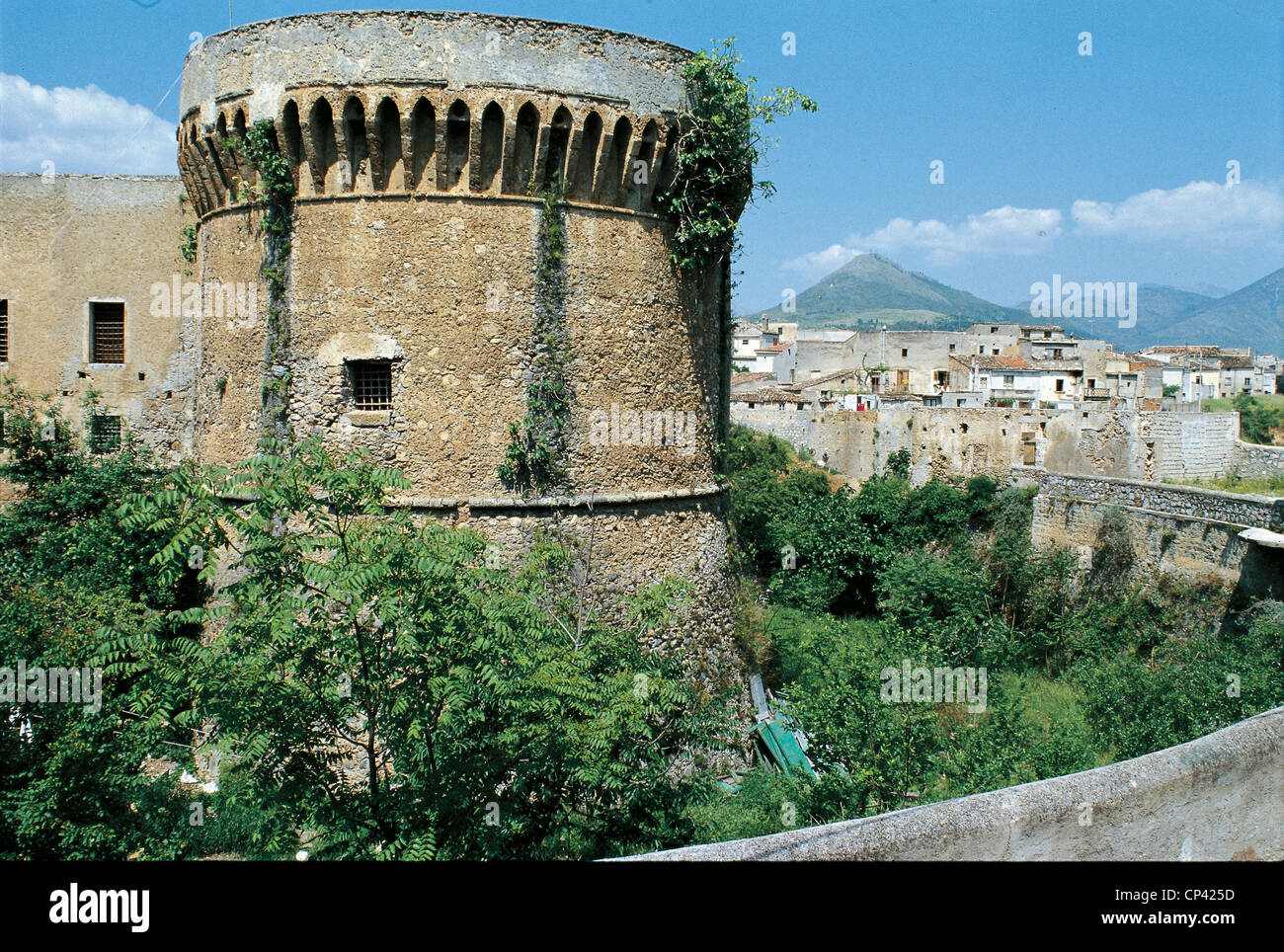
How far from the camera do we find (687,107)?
508 inches

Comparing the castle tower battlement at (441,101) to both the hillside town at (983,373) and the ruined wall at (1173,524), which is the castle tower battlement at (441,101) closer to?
the ruined wall at (1173,524)

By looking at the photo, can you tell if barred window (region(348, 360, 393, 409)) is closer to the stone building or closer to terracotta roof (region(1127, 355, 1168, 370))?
the stone building

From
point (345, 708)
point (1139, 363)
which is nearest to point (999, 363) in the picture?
point (1139, 363)

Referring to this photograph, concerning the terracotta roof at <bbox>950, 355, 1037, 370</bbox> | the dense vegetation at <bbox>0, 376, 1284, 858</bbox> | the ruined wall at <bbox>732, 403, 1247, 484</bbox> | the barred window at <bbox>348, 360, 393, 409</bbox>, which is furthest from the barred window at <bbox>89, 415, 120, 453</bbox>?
the terracotta roof at <bbox>950, 355, 1037, 370</bbox>

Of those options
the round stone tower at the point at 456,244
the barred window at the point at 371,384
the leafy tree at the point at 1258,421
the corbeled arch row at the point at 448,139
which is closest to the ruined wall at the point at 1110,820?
the round stone tower at the point at 456,244

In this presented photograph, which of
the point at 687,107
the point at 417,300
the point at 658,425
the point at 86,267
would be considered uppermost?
the point at 687,107

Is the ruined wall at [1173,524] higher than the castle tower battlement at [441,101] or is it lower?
lower

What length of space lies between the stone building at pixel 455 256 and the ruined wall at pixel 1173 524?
10.1m

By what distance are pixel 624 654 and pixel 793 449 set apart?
3081 centimetres

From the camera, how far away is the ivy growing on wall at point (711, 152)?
42.2 ft

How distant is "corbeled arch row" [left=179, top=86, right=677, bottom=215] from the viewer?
11586 millimetres

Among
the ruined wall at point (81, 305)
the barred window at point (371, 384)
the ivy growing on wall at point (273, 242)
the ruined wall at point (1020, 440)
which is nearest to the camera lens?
the ivy growing on wall at point (273, 242)
